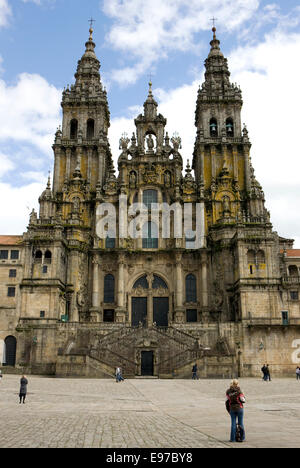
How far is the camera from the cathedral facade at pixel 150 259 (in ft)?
A: 144

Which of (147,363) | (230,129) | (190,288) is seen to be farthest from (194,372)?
(230,129)

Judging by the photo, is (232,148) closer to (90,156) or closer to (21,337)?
(90,156)

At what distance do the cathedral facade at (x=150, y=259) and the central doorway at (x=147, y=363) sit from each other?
0.41 ft

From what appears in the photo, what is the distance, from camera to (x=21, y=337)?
4534cm

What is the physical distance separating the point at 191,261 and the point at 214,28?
120 ft

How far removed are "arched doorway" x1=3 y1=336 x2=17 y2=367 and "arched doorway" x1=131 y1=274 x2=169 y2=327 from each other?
1337 cm

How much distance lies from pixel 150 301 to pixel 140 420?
125 feet

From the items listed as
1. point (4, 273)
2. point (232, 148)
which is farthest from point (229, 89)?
point (4, 273)

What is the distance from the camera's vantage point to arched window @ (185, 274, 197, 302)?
5334cm

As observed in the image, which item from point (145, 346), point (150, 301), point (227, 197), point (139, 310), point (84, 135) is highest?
point (84, 135)

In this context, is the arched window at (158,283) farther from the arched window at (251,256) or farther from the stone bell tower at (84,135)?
the stone bell tower at (84,135)

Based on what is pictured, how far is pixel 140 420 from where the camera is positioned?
15.1 metres

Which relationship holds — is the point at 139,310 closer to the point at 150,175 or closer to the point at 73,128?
the point at 150,175

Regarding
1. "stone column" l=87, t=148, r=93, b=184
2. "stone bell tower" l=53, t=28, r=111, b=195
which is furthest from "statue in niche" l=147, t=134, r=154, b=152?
"stone column" l=87, t=148, r=93, b=184
